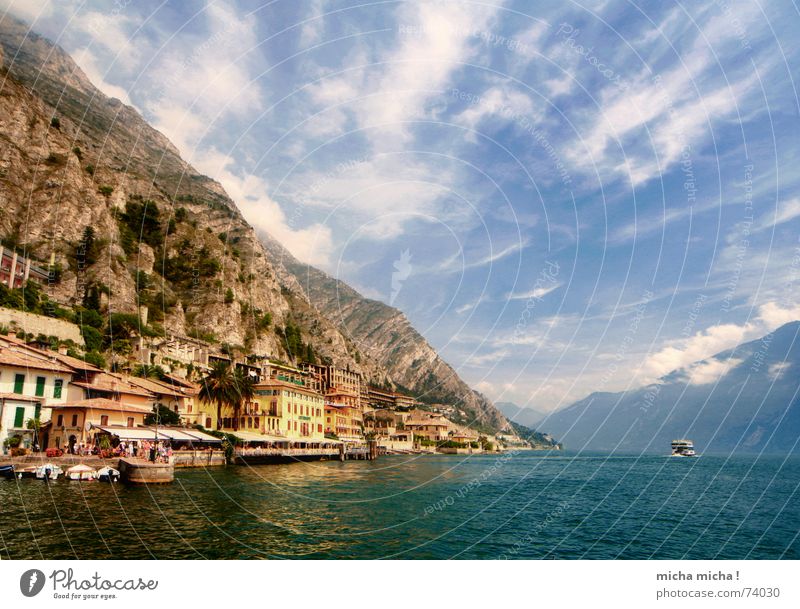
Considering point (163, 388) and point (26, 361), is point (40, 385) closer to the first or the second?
point (26, 361)

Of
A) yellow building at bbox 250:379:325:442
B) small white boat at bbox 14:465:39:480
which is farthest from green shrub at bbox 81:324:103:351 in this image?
small white boat at bbox 14:465:39:480

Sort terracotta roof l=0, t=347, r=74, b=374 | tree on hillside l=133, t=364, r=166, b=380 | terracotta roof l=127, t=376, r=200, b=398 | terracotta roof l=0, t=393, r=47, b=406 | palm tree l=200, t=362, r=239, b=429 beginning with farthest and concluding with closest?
palm tree l=200, t=362, r=239, b=429 < tree on hillside l=133, t=364, r=166, b=380 < terracotta roof l=127, t=376, r=200, b=398 < terracotta roof l=0, t=347, r=74, b=374 < terracotta roof l=0, t=393, r=47, b=406

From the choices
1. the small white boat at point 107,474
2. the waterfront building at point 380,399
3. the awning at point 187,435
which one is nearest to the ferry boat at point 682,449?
the waterfront building at point 380,399

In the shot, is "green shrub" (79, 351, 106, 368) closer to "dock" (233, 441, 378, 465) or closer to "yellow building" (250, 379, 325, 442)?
"dock" (233, 441, 378, 465)

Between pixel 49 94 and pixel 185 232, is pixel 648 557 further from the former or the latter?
pixel 49 94
